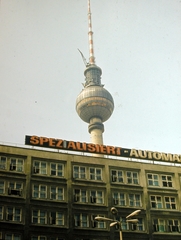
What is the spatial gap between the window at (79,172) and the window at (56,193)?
11.1ft

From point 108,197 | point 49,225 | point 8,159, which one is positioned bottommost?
point 49,225

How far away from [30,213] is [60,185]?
20.7 feet

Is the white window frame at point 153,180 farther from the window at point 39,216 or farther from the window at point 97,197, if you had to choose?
the window at point 39,216

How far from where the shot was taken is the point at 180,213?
61844 millimetres

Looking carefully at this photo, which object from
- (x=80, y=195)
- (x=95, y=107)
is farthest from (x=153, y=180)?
(x=95, y=107)

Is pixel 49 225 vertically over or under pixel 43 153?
under

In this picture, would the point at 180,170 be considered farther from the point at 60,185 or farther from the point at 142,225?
the point at 60,185

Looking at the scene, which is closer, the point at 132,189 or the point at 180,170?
the point at 132,189

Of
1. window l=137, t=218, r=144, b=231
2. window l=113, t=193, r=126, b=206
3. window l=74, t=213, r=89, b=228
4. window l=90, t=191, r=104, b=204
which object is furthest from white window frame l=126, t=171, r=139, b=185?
window l=74, t=213, r=89, b=228

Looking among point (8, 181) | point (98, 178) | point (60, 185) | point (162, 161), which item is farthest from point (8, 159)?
point (162, 161)

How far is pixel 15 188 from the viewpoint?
2183 inches

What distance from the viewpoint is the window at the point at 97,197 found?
58.8 m

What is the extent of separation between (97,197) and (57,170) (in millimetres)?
7220

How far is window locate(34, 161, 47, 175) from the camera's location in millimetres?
57969
